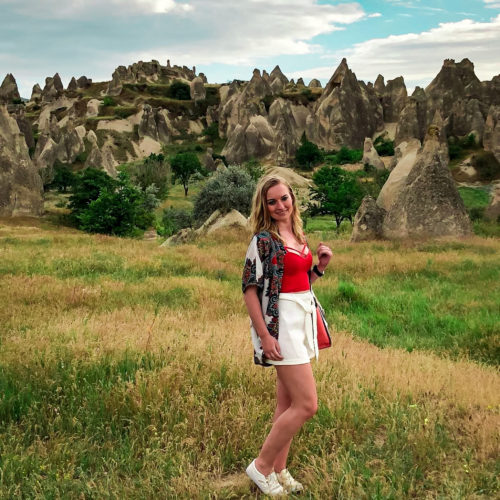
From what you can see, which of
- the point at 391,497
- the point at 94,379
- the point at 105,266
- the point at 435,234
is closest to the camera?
the point at 391,497

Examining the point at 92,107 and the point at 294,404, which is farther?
the point at 92,107

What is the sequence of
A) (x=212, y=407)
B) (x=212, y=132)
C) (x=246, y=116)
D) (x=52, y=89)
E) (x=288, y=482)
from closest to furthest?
(x=288, y=482) → (x=212, y=407) → (x=246, y=116) → (x=212, y=132) → (x=52, y=89)

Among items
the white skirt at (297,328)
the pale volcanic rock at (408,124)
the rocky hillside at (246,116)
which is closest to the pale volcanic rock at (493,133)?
the rocky hillside at (246,116)

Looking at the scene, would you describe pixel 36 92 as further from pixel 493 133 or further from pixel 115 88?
pixel 493 133

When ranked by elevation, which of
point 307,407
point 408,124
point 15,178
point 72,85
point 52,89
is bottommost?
point 307,407

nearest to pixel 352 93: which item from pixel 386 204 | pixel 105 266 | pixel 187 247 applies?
pixel 386 204

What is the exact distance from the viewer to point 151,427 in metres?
3.94

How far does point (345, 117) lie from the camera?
261ft

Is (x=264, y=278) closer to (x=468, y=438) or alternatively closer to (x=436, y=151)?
(x=468, y=438)

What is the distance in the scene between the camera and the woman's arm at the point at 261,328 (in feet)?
10.2

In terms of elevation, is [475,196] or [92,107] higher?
[92,107]

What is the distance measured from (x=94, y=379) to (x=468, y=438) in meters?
3.26

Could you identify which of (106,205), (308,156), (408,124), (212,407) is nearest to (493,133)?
(408,124)

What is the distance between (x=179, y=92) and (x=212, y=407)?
105128 millimetres
